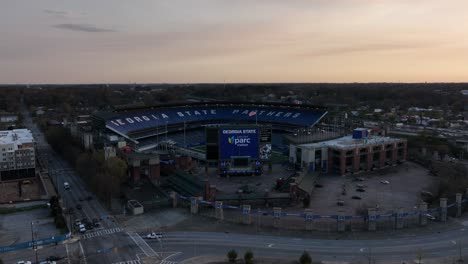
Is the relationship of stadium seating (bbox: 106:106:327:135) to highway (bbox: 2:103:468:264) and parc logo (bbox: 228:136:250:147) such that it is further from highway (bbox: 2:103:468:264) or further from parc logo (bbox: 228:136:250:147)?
highway (bbox: 2:103:468:264)

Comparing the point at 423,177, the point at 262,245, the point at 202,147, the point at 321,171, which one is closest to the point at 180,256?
the point at 262,245

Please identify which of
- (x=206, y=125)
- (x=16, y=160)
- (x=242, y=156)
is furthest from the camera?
(x=206, y=125)

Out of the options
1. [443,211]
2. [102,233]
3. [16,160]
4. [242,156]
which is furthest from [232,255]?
[16,160]

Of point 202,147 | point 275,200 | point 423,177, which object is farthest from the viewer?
point 202,147

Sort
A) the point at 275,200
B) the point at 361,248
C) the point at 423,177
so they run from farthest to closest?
the point at 423,177, the point at 275,200, the point at 361,248

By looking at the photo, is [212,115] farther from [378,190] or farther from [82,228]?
[82,228]

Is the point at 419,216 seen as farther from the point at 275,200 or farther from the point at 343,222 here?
the point at 275,200
